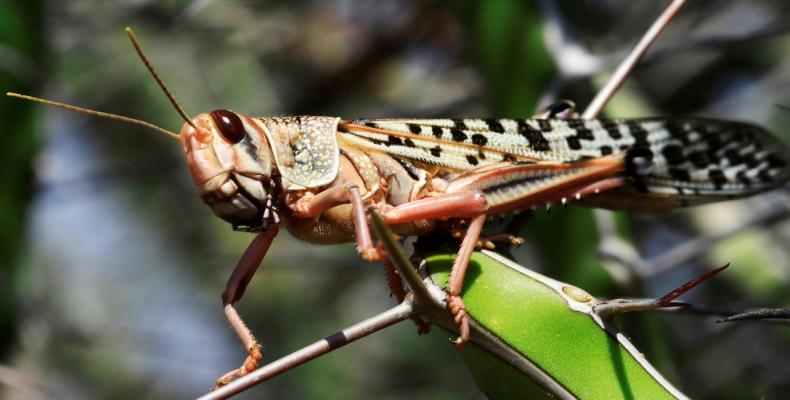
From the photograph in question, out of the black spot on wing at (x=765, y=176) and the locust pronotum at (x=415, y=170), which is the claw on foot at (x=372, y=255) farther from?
the black spot on wing at (x=765, y=176)

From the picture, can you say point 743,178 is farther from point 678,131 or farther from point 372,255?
point 372,255

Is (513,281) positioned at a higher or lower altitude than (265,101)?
lower

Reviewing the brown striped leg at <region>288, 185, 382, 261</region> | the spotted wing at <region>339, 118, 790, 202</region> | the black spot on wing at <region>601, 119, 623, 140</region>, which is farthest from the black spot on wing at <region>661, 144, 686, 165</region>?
the brown striped leg at <region>288, 185, 382, 261</region>

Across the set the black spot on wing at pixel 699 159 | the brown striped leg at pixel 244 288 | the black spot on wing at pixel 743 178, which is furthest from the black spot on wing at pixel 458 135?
the black spot on wing at pixel 743 178

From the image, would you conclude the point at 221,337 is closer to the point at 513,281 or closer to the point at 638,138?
the point at 638,138

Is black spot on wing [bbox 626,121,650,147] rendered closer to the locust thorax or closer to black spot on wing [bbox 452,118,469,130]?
black spot on wing [bbox 452,118,469,130]

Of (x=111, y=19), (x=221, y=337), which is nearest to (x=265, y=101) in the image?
(x=111, y=19)
